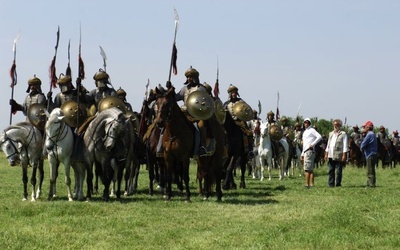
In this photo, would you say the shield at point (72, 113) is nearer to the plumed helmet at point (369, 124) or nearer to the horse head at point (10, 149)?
the horse head at point (10, 149)

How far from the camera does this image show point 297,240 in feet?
34.7

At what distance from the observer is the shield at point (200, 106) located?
53.1 feet

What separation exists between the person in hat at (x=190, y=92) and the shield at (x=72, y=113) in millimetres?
2501

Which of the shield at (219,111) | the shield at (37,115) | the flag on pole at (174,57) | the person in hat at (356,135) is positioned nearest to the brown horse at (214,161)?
the shield at (219,111)

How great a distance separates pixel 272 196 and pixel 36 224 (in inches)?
304

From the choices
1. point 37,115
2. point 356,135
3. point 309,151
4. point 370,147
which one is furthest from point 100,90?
point 356,135

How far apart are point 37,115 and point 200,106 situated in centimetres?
393

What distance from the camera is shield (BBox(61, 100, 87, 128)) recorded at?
1752 cm

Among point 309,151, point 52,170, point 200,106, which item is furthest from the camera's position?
point 309,151

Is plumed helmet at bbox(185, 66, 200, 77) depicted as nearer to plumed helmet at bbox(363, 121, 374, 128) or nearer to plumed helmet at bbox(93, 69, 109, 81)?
plumed helmet at bbox(93, 69, 109, 81)

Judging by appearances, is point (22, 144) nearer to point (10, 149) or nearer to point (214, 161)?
point (10, 149)

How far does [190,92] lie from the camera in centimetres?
1697

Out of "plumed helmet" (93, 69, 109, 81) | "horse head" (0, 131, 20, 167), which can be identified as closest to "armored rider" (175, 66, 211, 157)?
"plumed helmet" (93, 69, 109, 81)

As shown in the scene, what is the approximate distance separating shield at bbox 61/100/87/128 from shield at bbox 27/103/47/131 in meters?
0.70
